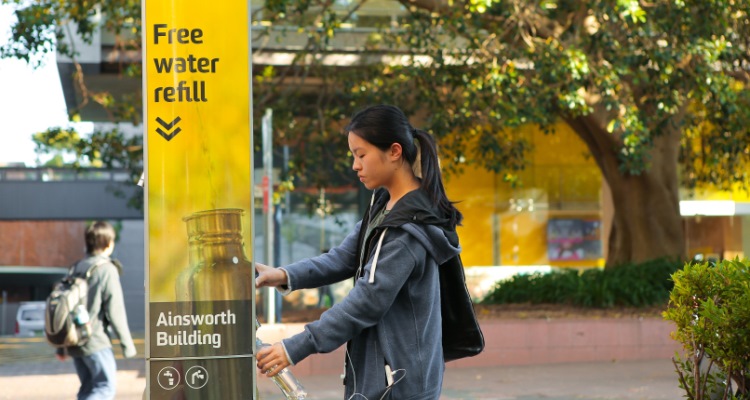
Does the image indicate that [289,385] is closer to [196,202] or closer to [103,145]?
[196,202]

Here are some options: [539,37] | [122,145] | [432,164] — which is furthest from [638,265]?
[432,164]

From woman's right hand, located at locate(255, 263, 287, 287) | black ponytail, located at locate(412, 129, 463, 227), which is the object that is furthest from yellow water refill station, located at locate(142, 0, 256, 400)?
black ponytail, located at locate(412, 129, 463, 227)

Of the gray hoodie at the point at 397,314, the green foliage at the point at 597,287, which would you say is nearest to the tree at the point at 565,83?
the green foliage at the point at 597,287

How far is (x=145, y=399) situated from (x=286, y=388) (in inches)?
18.0

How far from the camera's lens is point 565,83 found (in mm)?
12820

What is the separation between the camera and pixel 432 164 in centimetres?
347

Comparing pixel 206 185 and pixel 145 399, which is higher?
pixel 206 185

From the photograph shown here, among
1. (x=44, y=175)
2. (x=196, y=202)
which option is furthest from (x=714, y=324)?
(x=44, y=175)

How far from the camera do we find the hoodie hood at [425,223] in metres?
3.31

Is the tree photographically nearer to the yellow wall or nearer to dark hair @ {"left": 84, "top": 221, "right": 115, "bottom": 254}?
the yellow wall

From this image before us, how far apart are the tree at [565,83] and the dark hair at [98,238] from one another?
5.67 m

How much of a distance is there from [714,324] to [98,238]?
12.9 feet

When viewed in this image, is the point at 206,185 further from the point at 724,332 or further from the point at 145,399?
the point at 724,332

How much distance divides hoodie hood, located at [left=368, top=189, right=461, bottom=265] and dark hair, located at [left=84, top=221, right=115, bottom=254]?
13.2 feet
